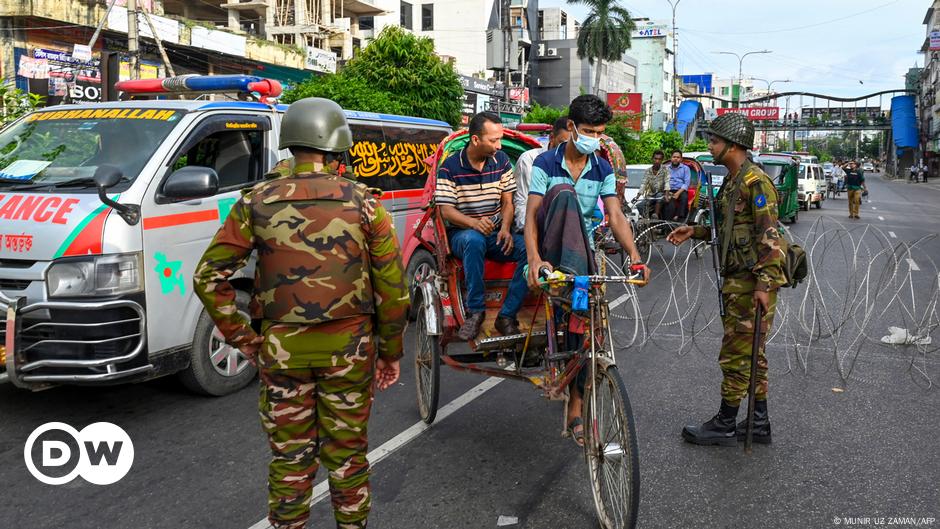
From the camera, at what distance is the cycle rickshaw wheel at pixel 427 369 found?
16.8 feet

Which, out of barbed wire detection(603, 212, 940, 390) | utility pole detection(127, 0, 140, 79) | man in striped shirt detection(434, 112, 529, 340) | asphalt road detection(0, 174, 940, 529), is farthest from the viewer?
utility pole detection(127, 0, 140, 79)

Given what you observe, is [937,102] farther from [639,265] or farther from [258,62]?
[639,265]

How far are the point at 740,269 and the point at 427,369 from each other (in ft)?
7.02

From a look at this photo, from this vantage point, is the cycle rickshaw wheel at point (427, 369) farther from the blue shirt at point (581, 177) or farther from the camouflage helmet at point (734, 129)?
the camouflage helmet at point (734, 129)

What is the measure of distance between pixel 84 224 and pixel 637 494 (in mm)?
3676

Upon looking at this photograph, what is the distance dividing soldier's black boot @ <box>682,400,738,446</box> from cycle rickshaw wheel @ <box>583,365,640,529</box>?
123cm

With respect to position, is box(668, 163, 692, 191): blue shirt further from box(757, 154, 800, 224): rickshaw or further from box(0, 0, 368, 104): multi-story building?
box(0, 0, 368, 104): multi-story building

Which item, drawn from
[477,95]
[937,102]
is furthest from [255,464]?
[937,102]

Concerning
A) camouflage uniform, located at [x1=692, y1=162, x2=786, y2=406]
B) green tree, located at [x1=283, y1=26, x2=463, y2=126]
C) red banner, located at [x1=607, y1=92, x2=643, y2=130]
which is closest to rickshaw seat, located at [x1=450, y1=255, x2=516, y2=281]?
camouflage uniform, located at [x1=692, y1=162, x2=786, y2=406]

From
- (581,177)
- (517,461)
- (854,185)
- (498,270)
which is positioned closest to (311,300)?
(517,461)

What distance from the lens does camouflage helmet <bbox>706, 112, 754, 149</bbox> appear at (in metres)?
4.80

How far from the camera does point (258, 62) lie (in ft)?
106

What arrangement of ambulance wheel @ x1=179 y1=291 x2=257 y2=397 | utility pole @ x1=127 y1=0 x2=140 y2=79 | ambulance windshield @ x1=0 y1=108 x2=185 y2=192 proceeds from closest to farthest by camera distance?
ambulance windshield @ x1=0 y1=108 x2=185 y2=192, ambulance wheel @ x1=179 y1=291 x2=257 y2=397, utility pole @ x1=127 y1=0 x2=140 y2=79

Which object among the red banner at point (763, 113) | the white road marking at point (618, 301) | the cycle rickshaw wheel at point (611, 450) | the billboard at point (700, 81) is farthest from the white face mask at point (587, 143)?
the billboard at point (700, 81)
